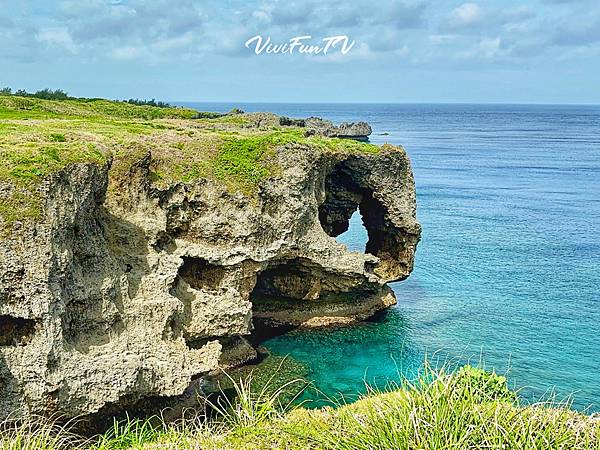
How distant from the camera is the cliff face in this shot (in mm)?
20062

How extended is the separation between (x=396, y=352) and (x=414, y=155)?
82345 mm

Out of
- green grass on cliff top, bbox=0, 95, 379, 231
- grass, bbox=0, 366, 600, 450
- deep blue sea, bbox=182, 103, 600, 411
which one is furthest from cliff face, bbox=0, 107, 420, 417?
grass, bbox=0, 366, 600, 450

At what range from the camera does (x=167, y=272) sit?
85.0 feet

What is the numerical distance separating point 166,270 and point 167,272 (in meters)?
0.10

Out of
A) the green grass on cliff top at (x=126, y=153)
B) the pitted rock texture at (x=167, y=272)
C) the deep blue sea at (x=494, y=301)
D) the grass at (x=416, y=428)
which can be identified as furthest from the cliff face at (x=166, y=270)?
the grass at (x=416, y=428)

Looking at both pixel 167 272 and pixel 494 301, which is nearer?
pixel 167 272

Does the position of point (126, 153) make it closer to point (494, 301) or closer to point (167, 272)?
point (167, 272)

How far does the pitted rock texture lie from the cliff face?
0.05m

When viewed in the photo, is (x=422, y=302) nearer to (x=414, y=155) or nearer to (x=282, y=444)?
(x=282, y=444)

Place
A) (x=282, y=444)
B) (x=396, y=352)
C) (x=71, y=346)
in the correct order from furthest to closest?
(x=396, y=352), (x=71, y=346), (x=282, y=444)

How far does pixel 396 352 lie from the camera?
32.5 m

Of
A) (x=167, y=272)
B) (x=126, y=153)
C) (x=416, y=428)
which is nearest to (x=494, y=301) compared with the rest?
(x=167, y=272)

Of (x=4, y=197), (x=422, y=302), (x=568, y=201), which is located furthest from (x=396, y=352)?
(x=568, y=201)

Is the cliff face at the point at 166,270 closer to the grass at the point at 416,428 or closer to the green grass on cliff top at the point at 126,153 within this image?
the green grass on cliff top at the point at 126,153
